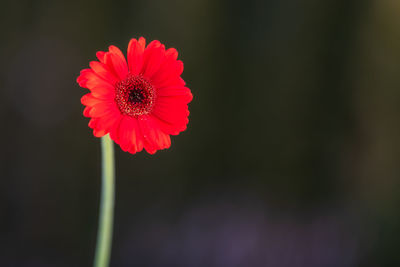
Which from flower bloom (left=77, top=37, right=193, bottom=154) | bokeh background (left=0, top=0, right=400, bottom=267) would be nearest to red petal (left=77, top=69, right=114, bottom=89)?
flower bloom (left=77, top=37, right=193, bottom=154)

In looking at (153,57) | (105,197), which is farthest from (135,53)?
(105,197)

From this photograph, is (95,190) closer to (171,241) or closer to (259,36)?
(171,241)

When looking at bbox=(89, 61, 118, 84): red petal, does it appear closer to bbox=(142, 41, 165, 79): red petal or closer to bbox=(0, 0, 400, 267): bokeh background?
bbox=(142, 41, 165, 79): red petal

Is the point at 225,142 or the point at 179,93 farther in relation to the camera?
the point at 225,142

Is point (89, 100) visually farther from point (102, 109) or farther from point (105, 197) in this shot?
point (105, 197)

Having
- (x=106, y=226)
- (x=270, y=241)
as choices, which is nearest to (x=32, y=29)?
(x=106, y=226)

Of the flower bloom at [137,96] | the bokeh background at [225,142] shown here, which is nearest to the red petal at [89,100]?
the flower bloom at [137,96]
